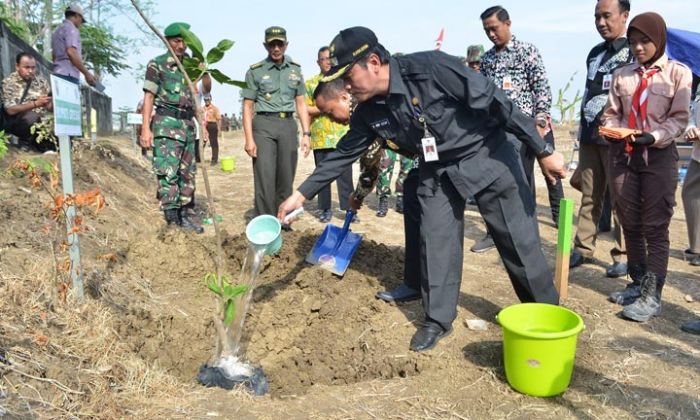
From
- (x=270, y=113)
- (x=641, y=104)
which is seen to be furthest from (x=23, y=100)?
(x=641, y=104)

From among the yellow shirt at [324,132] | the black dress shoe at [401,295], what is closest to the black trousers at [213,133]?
the yellow shirt at [324,132]

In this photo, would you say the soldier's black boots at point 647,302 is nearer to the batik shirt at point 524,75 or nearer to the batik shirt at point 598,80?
the batik shirt at point 598,80

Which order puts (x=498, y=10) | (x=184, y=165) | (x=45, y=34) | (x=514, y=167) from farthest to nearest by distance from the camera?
(x=45, y=34) < (x=184, y=165) < (x=498, y=10) < (x=514, y=167)

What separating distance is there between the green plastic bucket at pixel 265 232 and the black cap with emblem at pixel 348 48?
32.2 inches

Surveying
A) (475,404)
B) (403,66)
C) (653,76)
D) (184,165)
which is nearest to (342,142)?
(403,66)

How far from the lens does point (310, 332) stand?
3391 mm

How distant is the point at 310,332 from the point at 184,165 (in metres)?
2.60

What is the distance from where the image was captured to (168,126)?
196 inches

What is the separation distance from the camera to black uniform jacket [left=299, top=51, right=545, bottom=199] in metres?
2.76

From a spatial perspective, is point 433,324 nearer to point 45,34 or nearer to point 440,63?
point 440,63

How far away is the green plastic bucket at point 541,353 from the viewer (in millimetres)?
2371

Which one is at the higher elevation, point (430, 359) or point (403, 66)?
point (403, 66)

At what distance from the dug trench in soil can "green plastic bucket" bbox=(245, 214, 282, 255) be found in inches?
28.6

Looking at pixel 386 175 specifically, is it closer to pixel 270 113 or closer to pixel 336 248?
pixel 270 113
